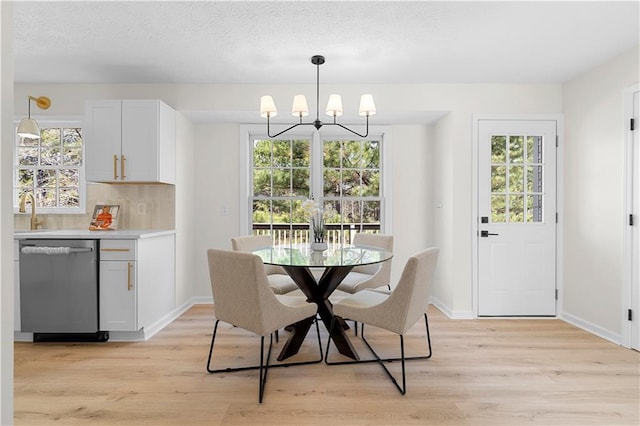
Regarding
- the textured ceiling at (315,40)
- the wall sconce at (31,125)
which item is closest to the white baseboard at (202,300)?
the wall sconce at (31,125)

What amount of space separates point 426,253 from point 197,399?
5.46ft

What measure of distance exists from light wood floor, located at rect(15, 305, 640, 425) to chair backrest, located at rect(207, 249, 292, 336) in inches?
17.9

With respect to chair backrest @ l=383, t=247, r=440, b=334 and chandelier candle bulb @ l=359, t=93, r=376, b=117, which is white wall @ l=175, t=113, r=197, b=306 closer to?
chandelier candle bulb @ l=359, t=93, r=376, b=117

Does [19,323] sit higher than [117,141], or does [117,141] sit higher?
→ [117,141]

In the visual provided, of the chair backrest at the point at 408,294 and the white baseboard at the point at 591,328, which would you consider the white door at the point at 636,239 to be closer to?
the white baseboard at the point at 591,328

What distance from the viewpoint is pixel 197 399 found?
2.15m

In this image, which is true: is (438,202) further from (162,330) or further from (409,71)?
(162,330)

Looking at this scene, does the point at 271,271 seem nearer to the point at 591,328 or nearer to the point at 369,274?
the point at 369,274

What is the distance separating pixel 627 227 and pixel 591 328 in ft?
3.33

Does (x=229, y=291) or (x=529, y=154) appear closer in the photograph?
(x=229, y=291)

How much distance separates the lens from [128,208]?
3838 mm

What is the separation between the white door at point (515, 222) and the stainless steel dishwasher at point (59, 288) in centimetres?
368

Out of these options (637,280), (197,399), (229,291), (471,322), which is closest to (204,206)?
(229,291)

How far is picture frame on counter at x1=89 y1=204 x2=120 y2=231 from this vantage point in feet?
11.8
